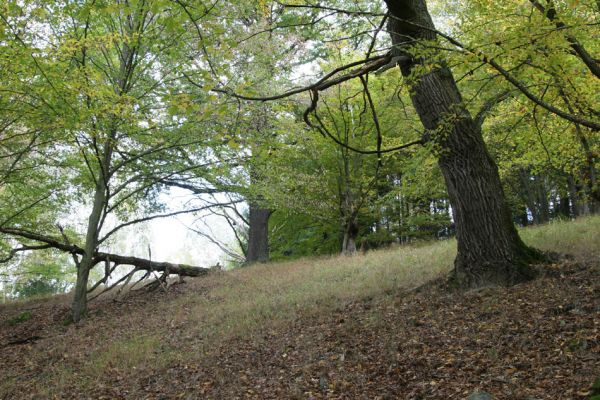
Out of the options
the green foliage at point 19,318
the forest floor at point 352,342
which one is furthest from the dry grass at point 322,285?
the green foliage at point 19,318

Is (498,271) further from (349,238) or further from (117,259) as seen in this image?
(117,259)

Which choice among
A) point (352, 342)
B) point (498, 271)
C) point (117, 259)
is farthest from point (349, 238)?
point (352, 342)

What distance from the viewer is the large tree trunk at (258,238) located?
20.2 metres

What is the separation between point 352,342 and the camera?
6.73 metres

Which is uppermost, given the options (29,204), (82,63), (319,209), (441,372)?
(82,63)

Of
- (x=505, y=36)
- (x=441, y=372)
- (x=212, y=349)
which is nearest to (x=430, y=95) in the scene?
(x=505, y=36)

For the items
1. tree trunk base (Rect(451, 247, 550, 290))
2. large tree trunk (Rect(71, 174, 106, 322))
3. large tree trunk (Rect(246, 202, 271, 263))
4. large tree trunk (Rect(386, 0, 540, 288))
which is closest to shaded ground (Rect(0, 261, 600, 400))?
tree trunk base (Rect(451, 247, 550, 290))

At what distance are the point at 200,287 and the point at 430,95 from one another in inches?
381

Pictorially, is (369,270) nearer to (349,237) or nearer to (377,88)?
(349,237)

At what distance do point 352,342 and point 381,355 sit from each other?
0.77 m

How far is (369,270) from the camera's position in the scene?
11.7 metres

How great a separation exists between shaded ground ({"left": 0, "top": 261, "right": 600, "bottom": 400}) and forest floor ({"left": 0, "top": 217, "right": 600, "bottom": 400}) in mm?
23

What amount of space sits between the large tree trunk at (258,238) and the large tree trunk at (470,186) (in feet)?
43.9

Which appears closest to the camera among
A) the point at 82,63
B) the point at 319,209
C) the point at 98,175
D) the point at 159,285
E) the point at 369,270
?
the point at 82,63
